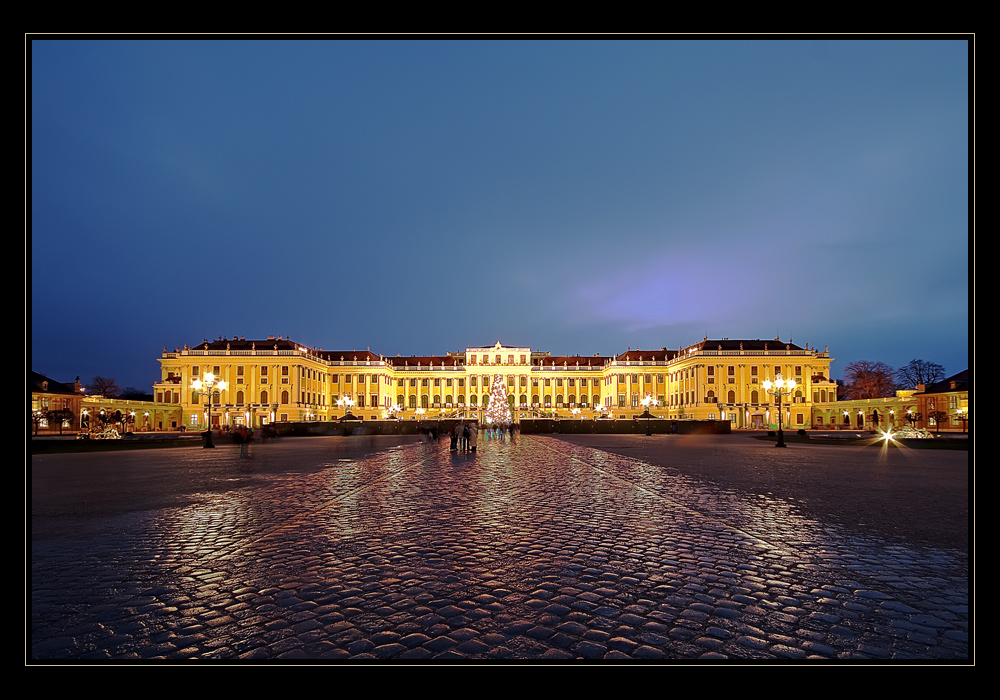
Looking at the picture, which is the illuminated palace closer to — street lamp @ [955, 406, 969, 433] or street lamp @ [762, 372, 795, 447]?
street lamp @ [955, 406, 969, 433]

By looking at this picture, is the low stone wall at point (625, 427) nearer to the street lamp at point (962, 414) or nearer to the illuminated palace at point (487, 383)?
the street lamp at point (962, 414)

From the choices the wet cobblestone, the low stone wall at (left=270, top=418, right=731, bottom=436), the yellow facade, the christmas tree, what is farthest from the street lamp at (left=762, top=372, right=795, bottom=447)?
the christmas tree

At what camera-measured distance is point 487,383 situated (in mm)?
106188

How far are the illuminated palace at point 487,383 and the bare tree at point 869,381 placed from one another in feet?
14.0

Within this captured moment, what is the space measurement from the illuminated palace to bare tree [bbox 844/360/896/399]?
426cm

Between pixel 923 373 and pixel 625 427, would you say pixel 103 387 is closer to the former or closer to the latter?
pixel 625 427

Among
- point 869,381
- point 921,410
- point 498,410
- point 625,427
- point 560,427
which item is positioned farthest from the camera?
point 869,381

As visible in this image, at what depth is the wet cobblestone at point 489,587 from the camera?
3.76m

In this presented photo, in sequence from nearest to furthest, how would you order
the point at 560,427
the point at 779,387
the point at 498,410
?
the point at 779,387 < the point at 560,427 < the point at 498,410

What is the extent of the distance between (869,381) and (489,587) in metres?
94.8

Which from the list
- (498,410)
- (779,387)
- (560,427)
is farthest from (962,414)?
(498,410)

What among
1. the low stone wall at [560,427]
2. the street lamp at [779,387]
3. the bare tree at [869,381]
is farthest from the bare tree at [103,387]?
the bare tree at [869,381]
